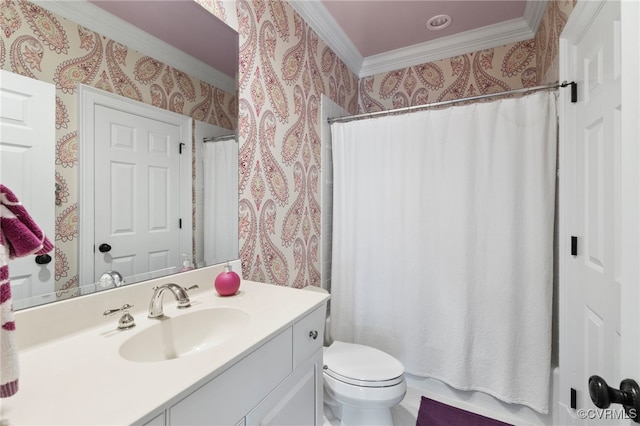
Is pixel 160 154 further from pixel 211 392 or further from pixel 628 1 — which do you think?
pixel 628 1

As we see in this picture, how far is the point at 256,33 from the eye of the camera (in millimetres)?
1463

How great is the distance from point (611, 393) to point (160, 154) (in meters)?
1.34

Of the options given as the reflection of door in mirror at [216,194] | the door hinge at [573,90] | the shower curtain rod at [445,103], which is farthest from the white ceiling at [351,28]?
the door hinge at [573,90]

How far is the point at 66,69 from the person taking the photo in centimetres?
79

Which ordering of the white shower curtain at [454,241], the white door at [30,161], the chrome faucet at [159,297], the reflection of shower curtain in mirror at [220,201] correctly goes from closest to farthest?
the white door at [30,161] → the chrome faucet at [159,297] → the reflection of shower curtain in mirror at [220,201] → the white shower curtain at [454,241]

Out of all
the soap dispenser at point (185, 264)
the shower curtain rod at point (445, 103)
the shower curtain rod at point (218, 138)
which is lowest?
the soap dispenser at point (185, 264)

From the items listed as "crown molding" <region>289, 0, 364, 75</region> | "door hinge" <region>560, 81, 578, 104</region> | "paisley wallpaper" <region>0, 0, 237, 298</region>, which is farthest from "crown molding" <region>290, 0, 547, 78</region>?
"paisley wallpaper" <region>0, 0, 237, 298</region>

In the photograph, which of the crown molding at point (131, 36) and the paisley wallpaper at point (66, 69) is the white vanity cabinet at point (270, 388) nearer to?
the paisley wallpaper at point (66, 69)

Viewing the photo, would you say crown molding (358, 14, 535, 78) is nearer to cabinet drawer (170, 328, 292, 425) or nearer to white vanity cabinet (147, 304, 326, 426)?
white vanity cabinet (147, 304, 326, 426)

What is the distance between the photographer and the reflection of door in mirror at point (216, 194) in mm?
1197

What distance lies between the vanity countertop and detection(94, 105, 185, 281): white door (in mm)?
199

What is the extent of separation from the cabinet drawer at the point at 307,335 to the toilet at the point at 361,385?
0.44m

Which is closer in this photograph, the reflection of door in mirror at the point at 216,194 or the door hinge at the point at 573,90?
the reflection of door in mirror at the point at 216,194

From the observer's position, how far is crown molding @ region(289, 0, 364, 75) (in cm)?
180
